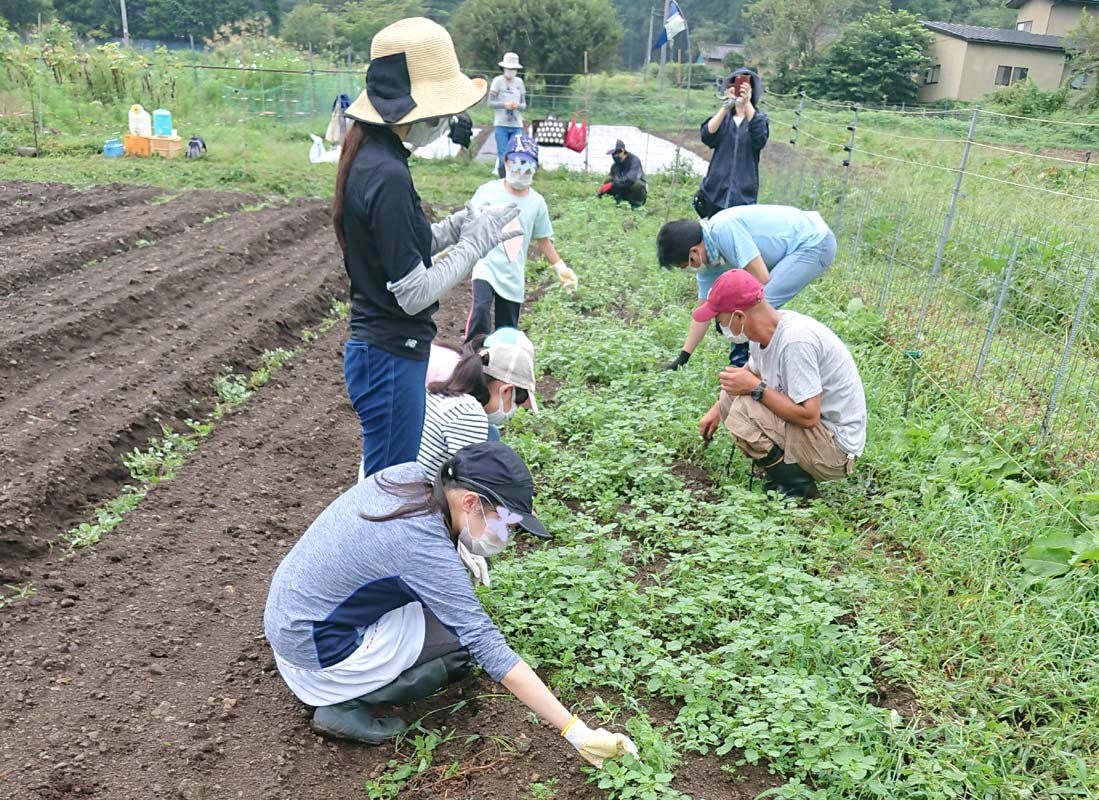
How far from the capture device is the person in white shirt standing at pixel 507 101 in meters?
12.3

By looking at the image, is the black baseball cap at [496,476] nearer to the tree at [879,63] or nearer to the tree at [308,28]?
the tree at [879,63]

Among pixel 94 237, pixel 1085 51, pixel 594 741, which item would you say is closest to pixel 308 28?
pixel 1085 51

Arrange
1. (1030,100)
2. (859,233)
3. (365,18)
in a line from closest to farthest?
(859,233) < (1030,100) < (365,18)

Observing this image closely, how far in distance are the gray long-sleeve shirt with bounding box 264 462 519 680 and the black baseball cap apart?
168mm

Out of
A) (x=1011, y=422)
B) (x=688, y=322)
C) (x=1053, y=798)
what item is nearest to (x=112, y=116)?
(x=688, y=322)

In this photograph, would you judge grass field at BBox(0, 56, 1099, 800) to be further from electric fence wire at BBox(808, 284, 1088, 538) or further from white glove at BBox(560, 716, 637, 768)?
white glove at BBox(560, 716, 637, 768)

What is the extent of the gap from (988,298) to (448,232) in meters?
4.41

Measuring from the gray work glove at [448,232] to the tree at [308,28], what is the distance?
5379cm

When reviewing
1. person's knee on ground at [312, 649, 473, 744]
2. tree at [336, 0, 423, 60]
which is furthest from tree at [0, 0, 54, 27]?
person's knee on ground at [312, 649, 473, 744]

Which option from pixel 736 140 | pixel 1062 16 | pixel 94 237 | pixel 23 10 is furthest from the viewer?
pixel 23 10

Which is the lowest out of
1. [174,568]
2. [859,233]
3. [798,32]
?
[174,568]

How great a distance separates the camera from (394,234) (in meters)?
2.71

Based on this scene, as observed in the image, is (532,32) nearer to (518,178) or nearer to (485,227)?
(518,178)

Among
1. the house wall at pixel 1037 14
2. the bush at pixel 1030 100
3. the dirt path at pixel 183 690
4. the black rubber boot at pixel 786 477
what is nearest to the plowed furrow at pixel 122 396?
the dirt path at pixel 183 690
